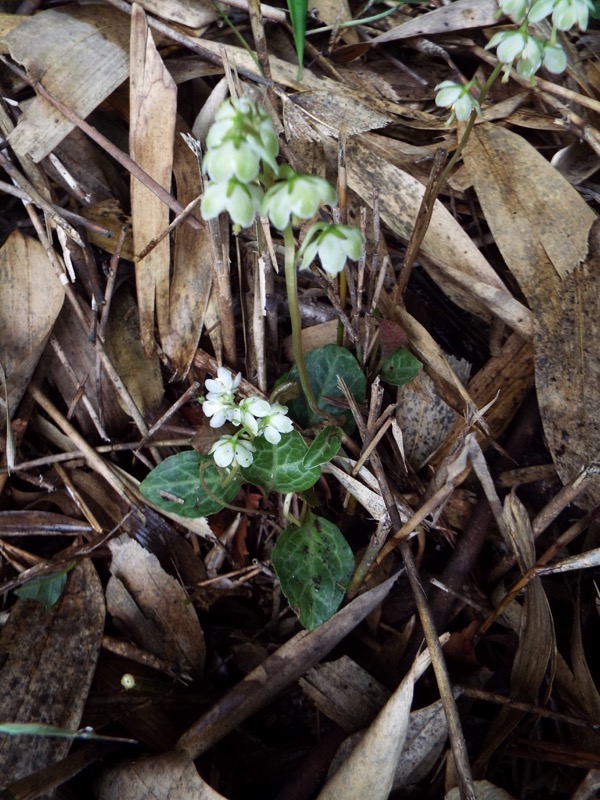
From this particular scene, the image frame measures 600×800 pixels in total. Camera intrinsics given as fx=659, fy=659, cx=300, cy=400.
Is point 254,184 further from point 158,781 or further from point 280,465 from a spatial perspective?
point 158,781

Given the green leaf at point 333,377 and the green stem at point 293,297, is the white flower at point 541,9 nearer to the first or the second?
the green stem at point 293,297

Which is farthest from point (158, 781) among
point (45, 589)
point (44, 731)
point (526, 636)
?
point (526, 636)

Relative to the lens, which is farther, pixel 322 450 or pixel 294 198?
pixel 322 450

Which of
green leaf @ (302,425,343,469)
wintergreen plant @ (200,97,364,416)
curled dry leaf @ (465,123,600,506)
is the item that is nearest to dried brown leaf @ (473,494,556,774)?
curled dry leaf @ (465,123,600,506)

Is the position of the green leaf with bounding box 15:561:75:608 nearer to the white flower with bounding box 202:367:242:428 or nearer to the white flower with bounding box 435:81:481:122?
the white flower with bounding box 202:367:242:428

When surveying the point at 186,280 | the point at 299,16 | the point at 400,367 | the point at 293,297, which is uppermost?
the point at 299,16

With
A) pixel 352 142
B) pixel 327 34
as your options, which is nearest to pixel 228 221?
pixel 352 142

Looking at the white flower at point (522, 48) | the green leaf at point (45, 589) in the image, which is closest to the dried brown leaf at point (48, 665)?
the green leaf at point (45, 589)
